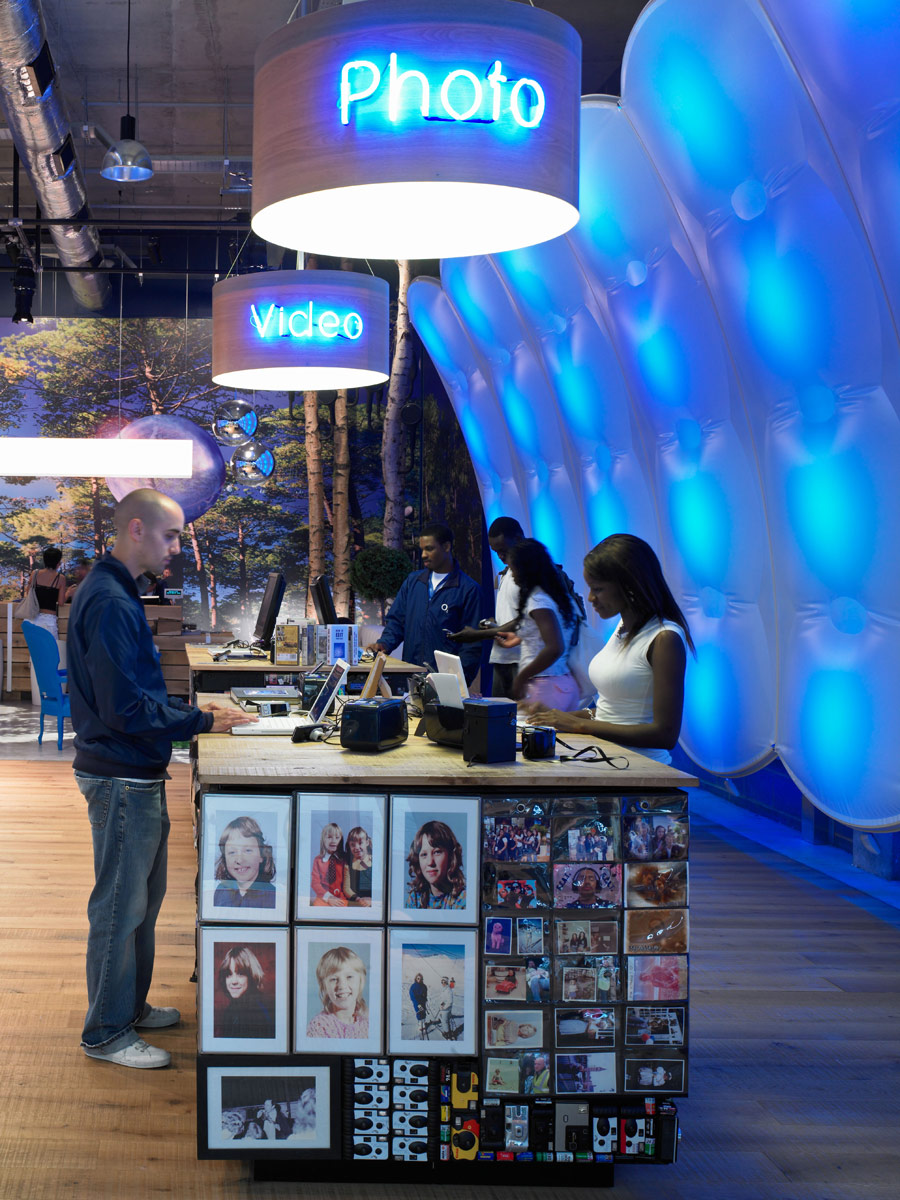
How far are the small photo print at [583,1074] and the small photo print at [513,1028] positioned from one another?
75 millimetres

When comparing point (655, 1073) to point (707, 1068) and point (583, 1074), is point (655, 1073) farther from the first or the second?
point (707, 1068)

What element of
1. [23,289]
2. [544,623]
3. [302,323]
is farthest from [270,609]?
[23,289]

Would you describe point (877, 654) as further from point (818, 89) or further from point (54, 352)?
point (54, 352)

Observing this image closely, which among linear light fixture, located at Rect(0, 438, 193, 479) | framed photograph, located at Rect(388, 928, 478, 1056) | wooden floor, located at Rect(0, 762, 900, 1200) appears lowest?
wooden floor, located at Rect(0, 762, 900, 1200)

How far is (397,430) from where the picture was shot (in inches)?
542

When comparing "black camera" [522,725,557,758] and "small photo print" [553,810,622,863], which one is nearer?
"small photo print" [553,810,622,863]

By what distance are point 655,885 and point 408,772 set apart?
0.63 metres

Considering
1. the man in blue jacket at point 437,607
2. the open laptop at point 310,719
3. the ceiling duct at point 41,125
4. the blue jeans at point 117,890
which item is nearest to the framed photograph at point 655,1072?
the open laptop at point 310,719

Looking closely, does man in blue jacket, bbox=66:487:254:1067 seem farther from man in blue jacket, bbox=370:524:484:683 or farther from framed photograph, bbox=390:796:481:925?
man in blue jacket, bbox=370:524:484:683

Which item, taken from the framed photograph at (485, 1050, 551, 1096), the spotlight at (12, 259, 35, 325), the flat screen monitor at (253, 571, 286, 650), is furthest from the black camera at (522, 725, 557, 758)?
the spotlight at (12, 259, 35, 325)

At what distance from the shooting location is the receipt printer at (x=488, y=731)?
2842mm

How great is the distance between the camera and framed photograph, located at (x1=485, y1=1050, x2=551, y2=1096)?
264cm

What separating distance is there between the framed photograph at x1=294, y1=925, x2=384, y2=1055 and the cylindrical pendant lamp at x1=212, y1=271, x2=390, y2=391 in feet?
9.29

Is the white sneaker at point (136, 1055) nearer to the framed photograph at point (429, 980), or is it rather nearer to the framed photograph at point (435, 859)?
the framed photograph at point (429, 980)
